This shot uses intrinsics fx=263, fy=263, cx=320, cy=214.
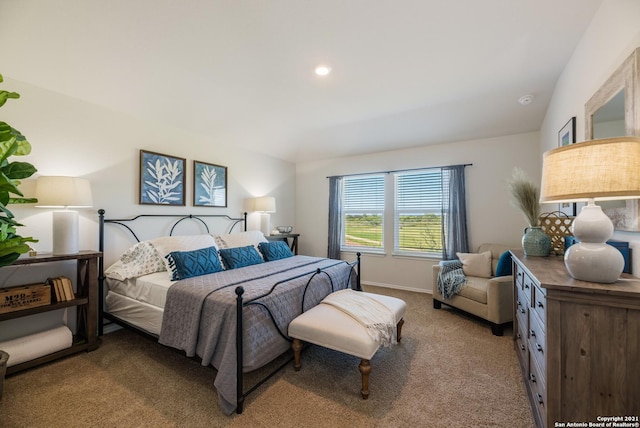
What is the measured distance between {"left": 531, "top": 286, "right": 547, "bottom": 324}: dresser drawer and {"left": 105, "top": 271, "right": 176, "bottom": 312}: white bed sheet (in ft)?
8.37

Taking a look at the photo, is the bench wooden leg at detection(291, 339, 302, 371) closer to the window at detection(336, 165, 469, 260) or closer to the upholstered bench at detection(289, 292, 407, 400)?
the upholstered bench at detection(289, 292, 407, 400)

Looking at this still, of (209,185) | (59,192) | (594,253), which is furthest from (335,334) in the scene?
(209,185)

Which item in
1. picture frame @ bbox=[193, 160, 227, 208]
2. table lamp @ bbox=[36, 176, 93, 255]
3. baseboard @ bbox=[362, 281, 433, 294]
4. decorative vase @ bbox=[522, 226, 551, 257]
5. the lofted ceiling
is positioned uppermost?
the lofted ceiling

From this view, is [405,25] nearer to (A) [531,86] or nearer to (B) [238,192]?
(A) [531,86]

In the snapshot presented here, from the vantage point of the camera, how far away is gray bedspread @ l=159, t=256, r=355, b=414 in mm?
1735

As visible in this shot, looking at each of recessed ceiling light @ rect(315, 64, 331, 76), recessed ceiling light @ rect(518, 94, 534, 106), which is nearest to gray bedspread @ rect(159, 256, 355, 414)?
recessed ceiling light @ rect(315, 64, 331, 76)

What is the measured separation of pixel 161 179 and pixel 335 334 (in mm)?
2848

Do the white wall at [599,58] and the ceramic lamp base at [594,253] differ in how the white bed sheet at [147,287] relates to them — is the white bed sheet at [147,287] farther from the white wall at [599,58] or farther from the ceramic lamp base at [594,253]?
the white wall at [599,58]

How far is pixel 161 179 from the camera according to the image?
330cm

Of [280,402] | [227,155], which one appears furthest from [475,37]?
[227,155]

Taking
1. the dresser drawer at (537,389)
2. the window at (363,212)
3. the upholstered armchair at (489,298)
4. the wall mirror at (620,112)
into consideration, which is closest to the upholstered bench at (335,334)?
the dresser drawer at (537,389)

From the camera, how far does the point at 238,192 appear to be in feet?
14.2

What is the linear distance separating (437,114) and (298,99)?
1816 mm

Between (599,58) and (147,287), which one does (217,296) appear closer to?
(147,287)
